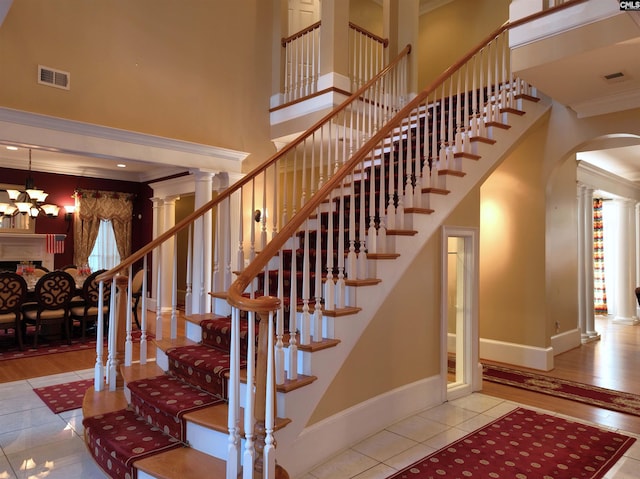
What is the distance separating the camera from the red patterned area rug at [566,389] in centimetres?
379

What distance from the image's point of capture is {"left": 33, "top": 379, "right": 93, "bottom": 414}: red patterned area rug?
3.59 meters

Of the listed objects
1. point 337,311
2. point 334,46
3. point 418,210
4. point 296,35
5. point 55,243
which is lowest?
point 337,311

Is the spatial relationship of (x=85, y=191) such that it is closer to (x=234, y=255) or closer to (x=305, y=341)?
(x=234, y=255)

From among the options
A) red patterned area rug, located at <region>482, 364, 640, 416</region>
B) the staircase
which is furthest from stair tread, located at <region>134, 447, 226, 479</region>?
red patterned area rug, located at <region>482, 364, 640, 416</region>

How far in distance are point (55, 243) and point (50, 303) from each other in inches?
125

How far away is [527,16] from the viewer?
369 cm

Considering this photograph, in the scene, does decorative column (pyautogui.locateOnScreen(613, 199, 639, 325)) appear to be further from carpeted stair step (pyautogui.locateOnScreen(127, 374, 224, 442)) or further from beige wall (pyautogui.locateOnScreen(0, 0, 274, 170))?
carpeted stair step (pyautogui.locateOnScreen(127, 374, 224, 442))

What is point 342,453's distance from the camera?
2793 millimetres

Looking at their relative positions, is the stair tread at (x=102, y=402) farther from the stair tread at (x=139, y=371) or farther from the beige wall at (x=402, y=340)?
the beige wall at (x=402, y=340)

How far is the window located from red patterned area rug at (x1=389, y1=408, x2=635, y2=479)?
8076mm

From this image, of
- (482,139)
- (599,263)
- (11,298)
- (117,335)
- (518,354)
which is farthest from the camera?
(599,263)

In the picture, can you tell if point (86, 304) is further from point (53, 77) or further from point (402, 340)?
point (402, 340)

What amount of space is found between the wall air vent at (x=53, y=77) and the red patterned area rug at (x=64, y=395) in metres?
3.10

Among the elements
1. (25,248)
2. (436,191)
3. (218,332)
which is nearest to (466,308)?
(436,191)
